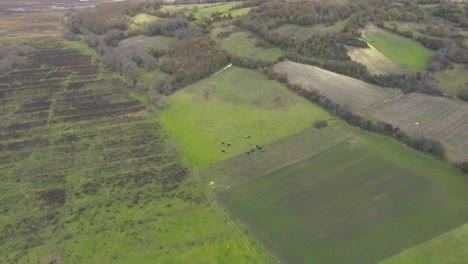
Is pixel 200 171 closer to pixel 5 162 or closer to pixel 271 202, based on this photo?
pixel 271 202

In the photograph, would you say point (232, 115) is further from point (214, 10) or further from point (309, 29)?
point (214, 10)

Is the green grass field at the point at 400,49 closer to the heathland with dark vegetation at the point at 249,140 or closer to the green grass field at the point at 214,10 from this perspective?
the heathland with dark vegetation at the point at 249,140

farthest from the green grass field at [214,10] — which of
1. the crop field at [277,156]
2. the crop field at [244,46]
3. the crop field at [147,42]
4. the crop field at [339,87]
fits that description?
the crop field at [277,156]

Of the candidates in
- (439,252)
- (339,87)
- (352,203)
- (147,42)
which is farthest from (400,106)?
(147,42)

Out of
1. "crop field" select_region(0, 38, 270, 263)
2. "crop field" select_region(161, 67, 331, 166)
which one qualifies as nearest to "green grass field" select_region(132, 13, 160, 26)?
"crop field" select_region(0, 38, 270, 263)

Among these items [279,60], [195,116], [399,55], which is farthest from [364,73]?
[195,116]
